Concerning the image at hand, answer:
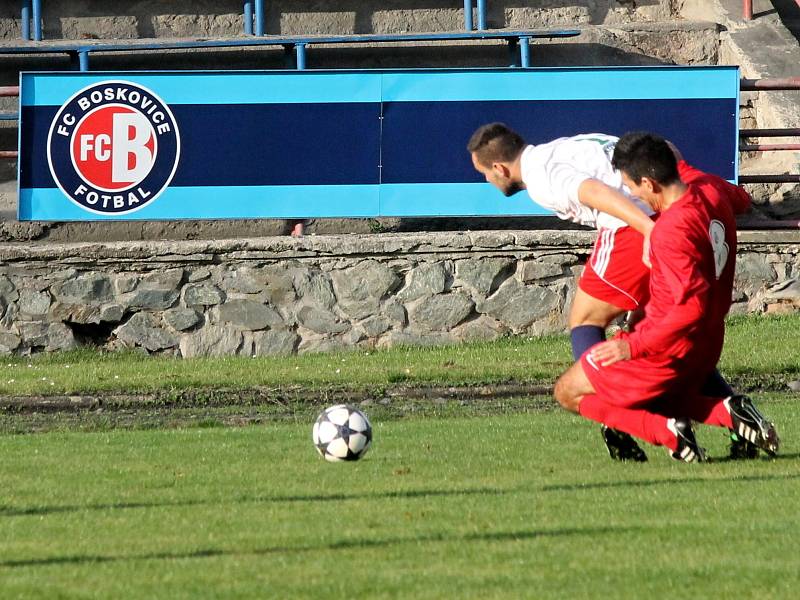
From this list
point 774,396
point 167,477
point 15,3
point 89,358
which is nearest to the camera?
point 167,477

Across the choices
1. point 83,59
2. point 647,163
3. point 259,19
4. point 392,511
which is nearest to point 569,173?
point 647,163

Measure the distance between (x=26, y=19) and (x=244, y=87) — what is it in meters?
5.88

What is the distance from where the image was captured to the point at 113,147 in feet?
46.5

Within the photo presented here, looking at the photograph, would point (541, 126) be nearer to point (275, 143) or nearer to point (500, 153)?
point (275, 143)

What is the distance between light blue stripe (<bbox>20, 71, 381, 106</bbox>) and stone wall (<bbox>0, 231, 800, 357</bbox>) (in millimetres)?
1430

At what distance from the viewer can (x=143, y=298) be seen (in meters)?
14.2

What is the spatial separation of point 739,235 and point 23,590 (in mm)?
11474

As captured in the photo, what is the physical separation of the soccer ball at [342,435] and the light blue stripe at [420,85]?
7353mm

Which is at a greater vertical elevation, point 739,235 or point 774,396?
point 739,235

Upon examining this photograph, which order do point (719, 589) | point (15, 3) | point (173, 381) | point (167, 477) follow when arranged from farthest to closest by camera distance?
point (15, 3) < point (173, 381) < point (167, 477) < point (719, 589)

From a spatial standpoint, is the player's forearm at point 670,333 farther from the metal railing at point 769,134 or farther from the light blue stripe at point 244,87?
the metal railing at point 769,134

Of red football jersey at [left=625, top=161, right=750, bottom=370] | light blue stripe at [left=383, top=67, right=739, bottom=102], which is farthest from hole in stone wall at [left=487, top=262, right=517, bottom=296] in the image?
red football jersey at [left=625, top=161, right=750, bottom=370]

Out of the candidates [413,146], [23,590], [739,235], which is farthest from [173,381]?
[23,590]

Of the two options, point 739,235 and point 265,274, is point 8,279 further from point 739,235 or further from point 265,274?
point 739,235
